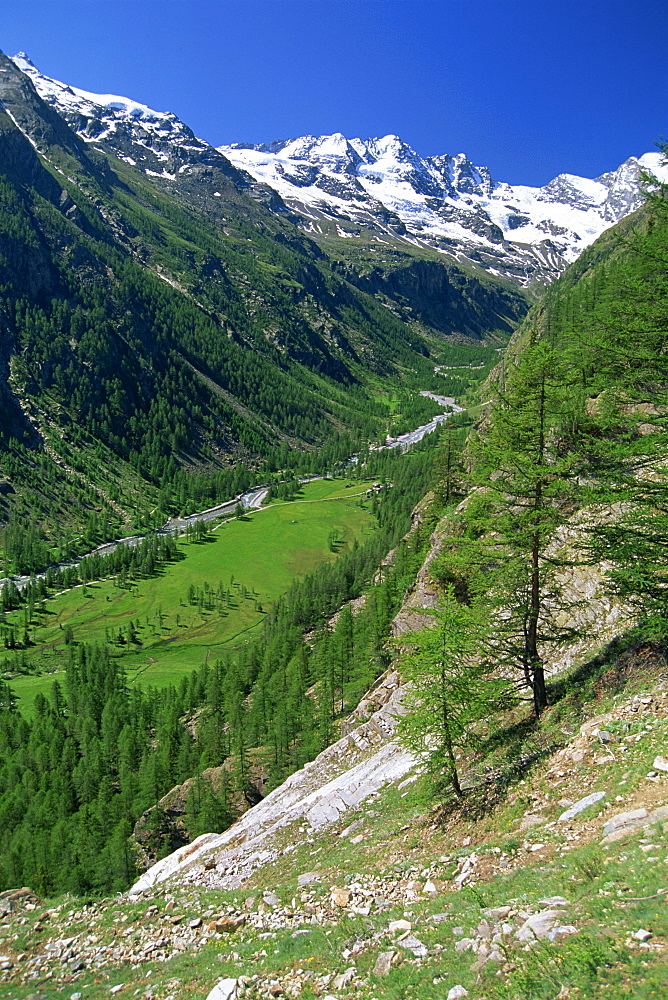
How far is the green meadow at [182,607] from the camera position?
412 ft

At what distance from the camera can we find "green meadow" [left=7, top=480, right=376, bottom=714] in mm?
125562

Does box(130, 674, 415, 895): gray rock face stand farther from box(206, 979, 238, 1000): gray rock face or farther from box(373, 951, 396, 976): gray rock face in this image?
box(206, 979, 238, 1000): gray rock face

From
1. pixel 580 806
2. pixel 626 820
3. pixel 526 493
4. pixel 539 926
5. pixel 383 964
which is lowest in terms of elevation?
pixel 383 964

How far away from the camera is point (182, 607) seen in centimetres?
14975

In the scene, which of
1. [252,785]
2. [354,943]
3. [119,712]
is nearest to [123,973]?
[354,943]

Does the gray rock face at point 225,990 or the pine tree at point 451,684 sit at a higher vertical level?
the pine tree at point 451,684

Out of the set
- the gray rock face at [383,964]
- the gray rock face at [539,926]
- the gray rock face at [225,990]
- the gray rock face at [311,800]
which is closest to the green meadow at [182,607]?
the gray rock face at [311,800]

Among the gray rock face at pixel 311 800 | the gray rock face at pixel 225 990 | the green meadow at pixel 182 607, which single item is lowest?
the green meadow at pixel 182 607

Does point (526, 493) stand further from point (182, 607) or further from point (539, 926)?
point (182, 607)

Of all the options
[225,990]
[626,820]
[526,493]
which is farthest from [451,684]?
[225,990]

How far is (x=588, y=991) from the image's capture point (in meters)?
9.62

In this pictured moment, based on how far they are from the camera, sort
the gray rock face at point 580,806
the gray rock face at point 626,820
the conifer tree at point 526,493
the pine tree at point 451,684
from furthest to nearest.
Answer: the pine tree at point 451,684, the conifer tree at point 526,493, the gray rock face at point 580,806, the gray rock face at point 626,820

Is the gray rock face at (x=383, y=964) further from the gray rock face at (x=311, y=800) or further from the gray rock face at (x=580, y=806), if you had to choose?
the gray rock face at (x=311, y=800)

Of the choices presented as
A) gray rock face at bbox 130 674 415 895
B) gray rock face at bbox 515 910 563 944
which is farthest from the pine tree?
gray rock face at bbox 515 910 563 944
